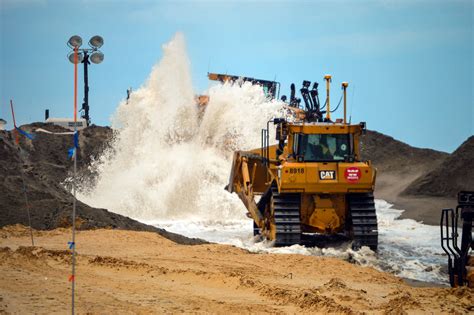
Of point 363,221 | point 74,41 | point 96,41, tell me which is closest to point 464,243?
point 363,221

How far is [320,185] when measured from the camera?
20.3 m

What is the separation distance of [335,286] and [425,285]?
10.7ft

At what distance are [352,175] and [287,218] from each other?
1838 millimetres

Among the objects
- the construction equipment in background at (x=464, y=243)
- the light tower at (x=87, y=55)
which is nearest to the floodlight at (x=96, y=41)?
the light tower at (x=87, y=55)

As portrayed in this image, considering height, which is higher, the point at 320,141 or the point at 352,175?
the point at 320,141

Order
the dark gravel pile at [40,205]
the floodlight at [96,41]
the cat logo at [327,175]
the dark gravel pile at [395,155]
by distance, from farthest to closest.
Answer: the dark gravel pile at [395,155] → the floodlight at [96,41] → the dark gravel pile at [40,205] → the cat logo at [327,175]

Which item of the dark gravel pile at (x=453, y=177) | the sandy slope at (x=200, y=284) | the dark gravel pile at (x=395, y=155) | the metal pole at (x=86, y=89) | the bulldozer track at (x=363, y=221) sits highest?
the metal pole at (x=86, y=89)

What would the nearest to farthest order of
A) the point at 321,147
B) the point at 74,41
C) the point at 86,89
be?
the point at 321,147, the point at 74,41, the point at 86,89

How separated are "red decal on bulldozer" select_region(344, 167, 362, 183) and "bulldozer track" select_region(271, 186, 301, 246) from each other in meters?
1.26

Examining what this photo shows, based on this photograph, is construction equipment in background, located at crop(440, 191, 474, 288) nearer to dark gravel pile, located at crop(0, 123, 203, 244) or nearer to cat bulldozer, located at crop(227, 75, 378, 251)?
cat bulldozer, located at crop(227, 75, 378, 251)

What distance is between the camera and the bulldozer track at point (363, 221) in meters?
20.2

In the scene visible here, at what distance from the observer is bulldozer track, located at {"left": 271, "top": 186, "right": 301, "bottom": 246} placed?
2028 centimetres

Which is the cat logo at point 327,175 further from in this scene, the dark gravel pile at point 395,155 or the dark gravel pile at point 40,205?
the dark gravel pile at point 395,155

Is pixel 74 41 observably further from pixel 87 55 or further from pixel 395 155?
pixel 395 155
